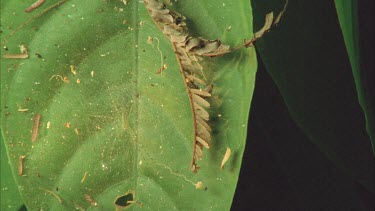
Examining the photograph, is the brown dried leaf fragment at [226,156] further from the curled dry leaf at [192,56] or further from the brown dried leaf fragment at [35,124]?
the brown dried leaf fragment at [35,124]

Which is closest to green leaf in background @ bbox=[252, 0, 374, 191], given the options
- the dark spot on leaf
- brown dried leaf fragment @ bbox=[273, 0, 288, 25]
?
brown dried leaf fragment @ bbox=[273, 0, 288, 25]

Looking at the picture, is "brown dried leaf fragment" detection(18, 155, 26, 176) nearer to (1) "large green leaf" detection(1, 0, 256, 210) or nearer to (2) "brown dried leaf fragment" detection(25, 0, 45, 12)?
(1) "large green leaf" detection(1, 0, 256, 210)

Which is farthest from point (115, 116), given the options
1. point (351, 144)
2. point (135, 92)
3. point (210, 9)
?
point (351, 144)

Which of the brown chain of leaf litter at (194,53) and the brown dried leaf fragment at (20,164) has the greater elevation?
the brown chain of leaf litter at (194,53)

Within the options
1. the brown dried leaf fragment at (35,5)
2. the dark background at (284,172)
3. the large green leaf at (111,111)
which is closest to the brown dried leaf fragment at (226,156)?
the large green leaf at (111,111)

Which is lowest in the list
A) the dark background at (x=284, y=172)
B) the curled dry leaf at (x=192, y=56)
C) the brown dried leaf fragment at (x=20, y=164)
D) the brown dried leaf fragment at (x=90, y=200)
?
the dark background at (x=284, y=172)

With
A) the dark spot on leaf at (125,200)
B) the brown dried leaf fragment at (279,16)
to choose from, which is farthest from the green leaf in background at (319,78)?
the dark spot on leaf at (125,200)

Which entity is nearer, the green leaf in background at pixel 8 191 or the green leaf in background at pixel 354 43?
the green leaf in background at pixel 354 43
